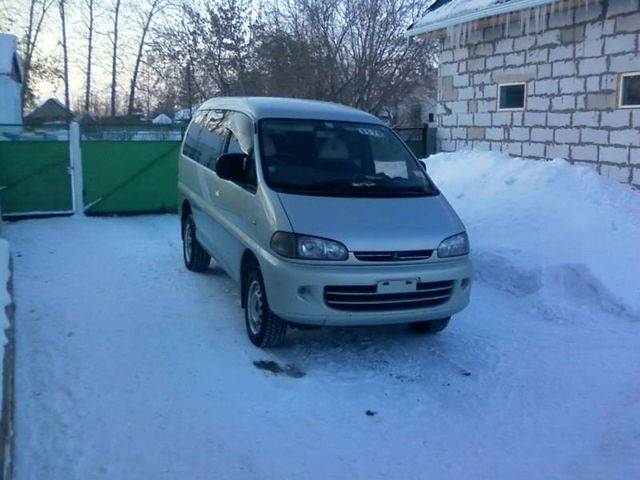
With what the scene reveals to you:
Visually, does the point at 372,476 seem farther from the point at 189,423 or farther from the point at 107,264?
the point at 107,264

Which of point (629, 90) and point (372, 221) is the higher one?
point (629, 90)

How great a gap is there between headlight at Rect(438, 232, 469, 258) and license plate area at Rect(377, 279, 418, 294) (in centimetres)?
35

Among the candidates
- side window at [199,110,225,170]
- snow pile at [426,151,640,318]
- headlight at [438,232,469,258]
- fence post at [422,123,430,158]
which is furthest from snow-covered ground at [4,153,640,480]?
fence post at [422,123,430,158]

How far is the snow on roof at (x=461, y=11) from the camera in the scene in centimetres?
977

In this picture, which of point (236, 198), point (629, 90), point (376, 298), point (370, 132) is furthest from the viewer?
point (629, 90)

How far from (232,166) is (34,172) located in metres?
7.24

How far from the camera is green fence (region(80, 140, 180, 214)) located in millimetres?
12008

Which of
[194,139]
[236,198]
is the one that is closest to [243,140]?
[236,198]

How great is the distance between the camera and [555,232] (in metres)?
7.61

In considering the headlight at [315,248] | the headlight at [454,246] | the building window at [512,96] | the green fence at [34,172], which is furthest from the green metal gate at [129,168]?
the headlight at [454,246]

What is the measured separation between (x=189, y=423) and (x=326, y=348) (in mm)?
1635

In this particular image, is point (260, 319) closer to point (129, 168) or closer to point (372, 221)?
point (372, 221)

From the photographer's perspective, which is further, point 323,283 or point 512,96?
point 512,96

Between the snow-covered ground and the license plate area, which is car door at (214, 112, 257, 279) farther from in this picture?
the license plate area
